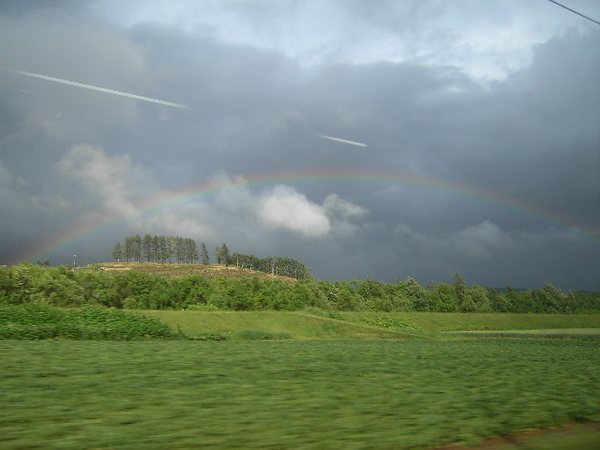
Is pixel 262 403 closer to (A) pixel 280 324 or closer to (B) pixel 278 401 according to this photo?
(B) pixel 278 401

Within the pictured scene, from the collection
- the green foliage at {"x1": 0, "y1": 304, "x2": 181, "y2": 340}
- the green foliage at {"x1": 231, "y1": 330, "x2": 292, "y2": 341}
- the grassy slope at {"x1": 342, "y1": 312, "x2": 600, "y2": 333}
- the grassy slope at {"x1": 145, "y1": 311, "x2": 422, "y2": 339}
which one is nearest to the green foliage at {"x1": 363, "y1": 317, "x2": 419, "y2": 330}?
the grassy slope at {"x1": 342, "y1": 312, "x2": 600, "y2": 333}

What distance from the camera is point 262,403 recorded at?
9453 millimetres

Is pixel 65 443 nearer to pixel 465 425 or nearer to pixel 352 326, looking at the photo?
pixel 465 425

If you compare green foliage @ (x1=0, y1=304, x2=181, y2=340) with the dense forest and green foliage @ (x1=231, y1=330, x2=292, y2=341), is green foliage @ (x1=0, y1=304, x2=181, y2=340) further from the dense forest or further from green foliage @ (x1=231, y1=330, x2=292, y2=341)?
the dense forest

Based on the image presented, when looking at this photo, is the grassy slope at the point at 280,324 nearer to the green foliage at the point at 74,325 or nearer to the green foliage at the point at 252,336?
the green foliage at the point at 252,336

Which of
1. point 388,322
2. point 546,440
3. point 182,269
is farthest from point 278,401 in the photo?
point 182,269

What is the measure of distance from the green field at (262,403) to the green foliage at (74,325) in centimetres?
1433

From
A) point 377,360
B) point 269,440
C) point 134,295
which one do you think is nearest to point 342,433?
point 269,440

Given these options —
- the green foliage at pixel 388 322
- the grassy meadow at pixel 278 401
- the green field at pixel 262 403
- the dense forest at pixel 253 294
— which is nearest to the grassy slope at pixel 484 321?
the green foliage at pixel 388 322

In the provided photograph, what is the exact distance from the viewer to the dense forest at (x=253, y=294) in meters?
62.2

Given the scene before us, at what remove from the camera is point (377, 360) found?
1809 cm

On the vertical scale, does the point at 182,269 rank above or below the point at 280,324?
above

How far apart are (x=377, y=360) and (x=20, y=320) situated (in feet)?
84.8

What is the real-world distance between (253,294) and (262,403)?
8534 cm
